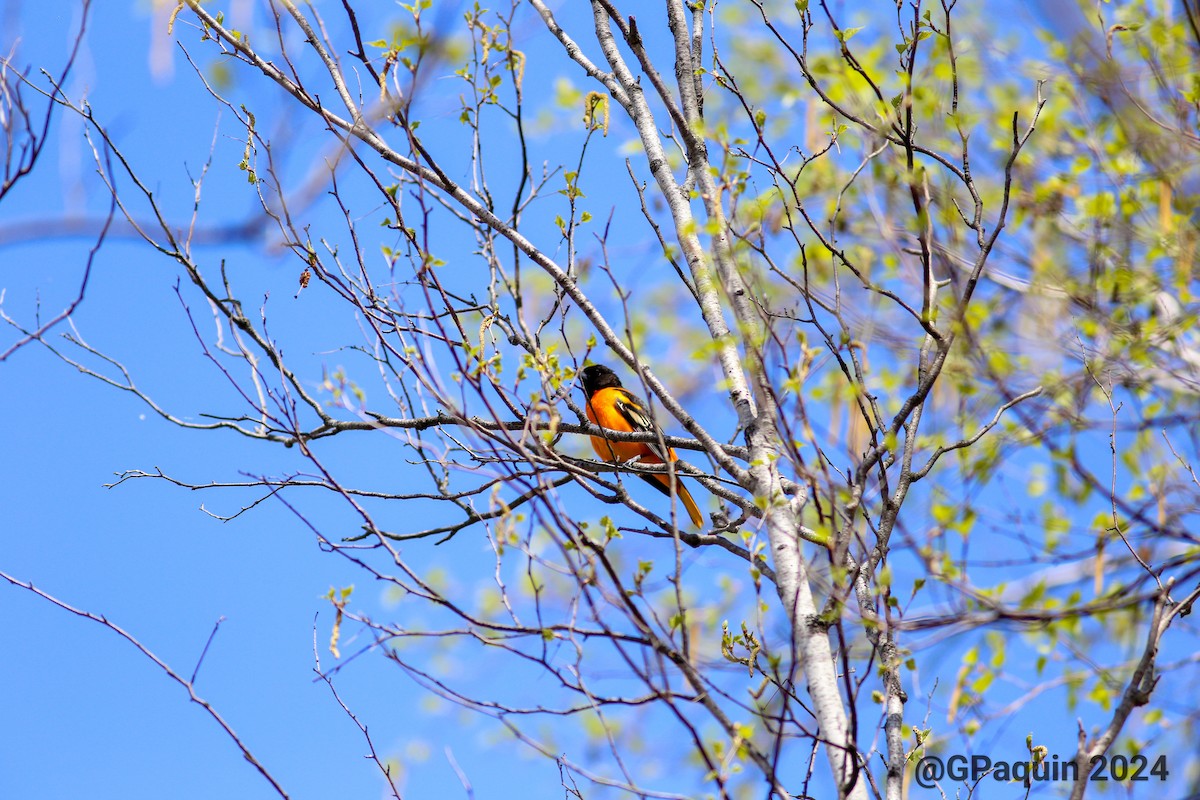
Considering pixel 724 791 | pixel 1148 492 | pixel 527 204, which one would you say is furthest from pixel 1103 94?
pixel 724 791

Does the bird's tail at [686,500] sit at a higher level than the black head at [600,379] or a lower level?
lower

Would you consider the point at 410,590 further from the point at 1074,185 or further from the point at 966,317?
the point at 1074,185

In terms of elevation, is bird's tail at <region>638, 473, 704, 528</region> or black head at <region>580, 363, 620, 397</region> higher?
black head at <region>580, 363, 620, 397</region>

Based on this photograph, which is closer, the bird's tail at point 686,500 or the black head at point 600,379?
the bird's tail at point 686,500

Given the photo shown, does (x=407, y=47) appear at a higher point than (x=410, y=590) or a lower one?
higher

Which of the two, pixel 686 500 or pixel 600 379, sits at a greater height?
pixel 600 379

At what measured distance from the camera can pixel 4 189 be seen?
201 cm

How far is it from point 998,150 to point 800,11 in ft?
9.10

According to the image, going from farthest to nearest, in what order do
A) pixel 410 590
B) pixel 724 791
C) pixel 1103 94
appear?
1. pixel 1103 94
2. pixel 410 590
3. pixel 724 791

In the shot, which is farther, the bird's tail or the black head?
the black head

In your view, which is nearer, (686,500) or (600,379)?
(686,500)

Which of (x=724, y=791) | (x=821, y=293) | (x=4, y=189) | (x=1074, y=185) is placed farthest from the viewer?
(x=1074, y=185)

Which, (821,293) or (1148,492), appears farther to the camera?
(821,293)

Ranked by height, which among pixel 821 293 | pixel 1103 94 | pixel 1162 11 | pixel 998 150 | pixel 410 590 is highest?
pixel 1162 11
